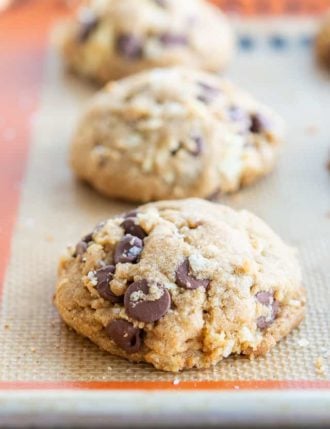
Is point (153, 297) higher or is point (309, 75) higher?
point (153, 297)

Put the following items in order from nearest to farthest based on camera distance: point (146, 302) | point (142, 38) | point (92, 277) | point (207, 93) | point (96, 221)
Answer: point (146, 302) < point (92, 277) < point (96, 221) < point (207, 93) < point (142, 38)

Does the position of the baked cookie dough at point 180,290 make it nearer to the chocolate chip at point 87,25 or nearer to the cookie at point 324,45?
the chocolate chip at point 87,25

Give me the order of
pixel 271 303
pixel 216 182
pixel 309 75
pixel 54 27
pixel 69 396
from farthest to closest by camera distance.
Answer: pixel 54 27
pixel 309 75
pixel 216 182
pixel 271 303
pixel 69 396

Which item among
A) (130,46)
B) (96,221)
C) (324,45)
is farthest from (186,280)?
(324,45)

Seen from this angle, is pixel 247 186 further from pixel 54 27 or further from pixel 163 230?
pixel 54 27

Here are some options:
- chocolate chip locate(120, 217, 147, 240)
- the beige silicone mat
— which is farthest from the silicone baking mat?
chocolate chip locate(120, 217, 147, 240)

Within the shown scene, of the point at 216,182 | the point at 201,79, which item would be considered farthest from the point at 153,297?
the point at 201,79

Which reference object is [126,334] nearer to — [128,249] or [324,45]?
[128,249]
